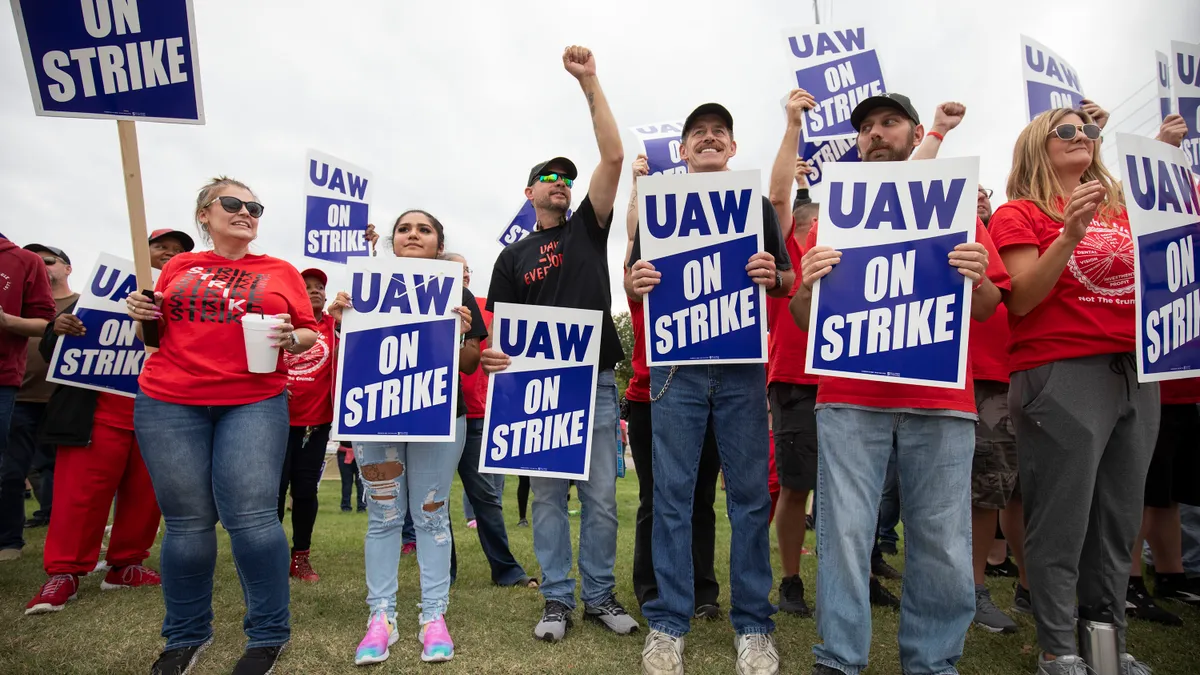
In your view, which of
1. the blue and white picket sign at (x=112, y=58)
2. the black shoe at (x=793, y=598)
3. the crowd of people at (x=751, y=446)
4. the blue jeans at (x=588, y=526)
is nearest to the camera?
the crowd of people at (x=751, y=446)

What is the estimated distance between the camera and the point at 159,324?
308 centimetres

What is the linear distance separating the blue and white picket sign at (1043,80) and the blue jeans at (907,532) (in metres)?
3.37

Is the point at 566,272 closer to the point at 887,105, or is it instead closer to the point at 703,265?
the point at 703,265

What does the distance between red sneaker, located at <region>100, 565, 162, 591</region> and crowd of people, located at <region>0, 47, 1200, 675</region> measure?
0.13 meters

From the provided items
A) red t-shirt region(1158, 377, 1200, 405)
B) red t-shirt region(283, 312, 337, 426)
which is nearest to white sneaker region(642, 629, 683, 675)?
red t-shirt region(283, 312, 337, 426)

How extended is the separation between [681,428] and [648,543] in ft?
3.41

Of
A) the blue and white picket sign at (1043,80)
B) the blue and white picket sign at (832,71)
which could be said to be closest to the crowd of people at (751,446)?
the blue and white picket sign at (1043,80)

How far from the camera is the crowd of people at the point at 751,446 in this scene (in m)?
2.73

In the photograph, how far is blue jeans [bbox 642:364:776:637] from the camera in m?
3.06

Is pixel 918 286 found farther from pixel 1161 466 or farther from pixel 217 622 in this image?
pixel 217 622

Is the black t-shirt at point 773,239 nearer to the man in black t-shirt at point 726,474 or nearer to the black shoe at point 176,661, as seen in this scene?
the man in black t-shirt at point 726,474

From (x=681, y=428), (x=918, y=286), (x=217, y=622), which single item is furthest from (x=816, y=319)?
(x=217, y=622)

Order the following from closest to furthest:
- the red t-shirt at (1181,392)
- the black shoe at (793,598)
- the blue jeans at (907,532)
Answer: the blue jeans at (907,532)
the black shoe at (793,598)
the red t-shirt at (1181,392)

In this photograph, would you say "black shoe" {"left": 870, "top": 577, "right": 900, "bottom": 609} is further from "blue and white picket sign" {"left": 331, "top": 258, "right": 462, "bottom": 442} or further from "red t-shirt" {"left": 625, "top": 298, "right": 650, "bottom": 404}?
"blue and white picket sign" {"left": 331, "top": 258, "right": 462, "bottom": 442}
